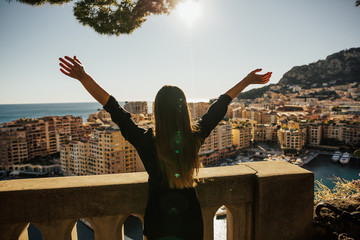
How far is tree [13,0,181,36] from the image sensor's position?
2490mm

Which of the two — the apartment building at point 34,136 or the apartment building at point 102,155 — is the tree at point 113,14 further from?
the apartment building at point 34,136

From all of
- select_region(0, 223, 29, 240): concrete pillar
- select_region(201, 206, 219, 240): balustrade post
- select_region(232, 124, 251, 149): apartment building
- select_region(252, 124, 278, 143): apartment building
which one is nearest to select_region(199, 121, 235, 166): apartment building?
select_region(232, 124, 251, 149): apartment building

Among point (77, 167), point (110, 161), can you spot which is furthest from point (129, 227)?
point (77, 167)

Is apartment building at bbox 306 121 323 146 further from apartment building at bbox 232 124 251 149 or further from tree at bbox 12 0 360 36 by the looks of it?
tree at bbox 12 0 360 36

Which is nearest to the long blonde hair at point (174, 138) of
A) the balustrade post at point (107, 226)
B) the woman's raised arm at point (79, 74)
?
the woman's raised arm at point (79, 74)

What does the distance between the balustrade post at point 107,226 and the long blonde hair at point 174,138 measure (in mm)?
523

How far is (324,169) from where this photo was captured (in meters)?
35.7

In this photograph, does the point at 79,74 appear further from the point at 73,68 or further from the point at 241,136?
the point at 241,136

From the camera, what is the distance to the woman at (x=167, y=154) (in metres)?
0.85

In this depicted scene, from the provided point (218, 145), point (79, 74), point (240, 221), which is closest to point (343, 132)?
point (218, 145)

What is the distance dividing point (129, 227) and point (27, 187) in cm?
2352

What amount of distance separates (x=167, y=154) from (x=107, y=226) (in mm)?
674

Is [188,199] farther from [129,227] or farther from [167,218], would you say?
[129,227]

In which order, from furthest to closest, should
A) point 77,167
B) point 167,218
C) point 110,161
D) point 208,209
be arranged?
point 77,167 → point 110,161 → point 208,209 → point 167,218
